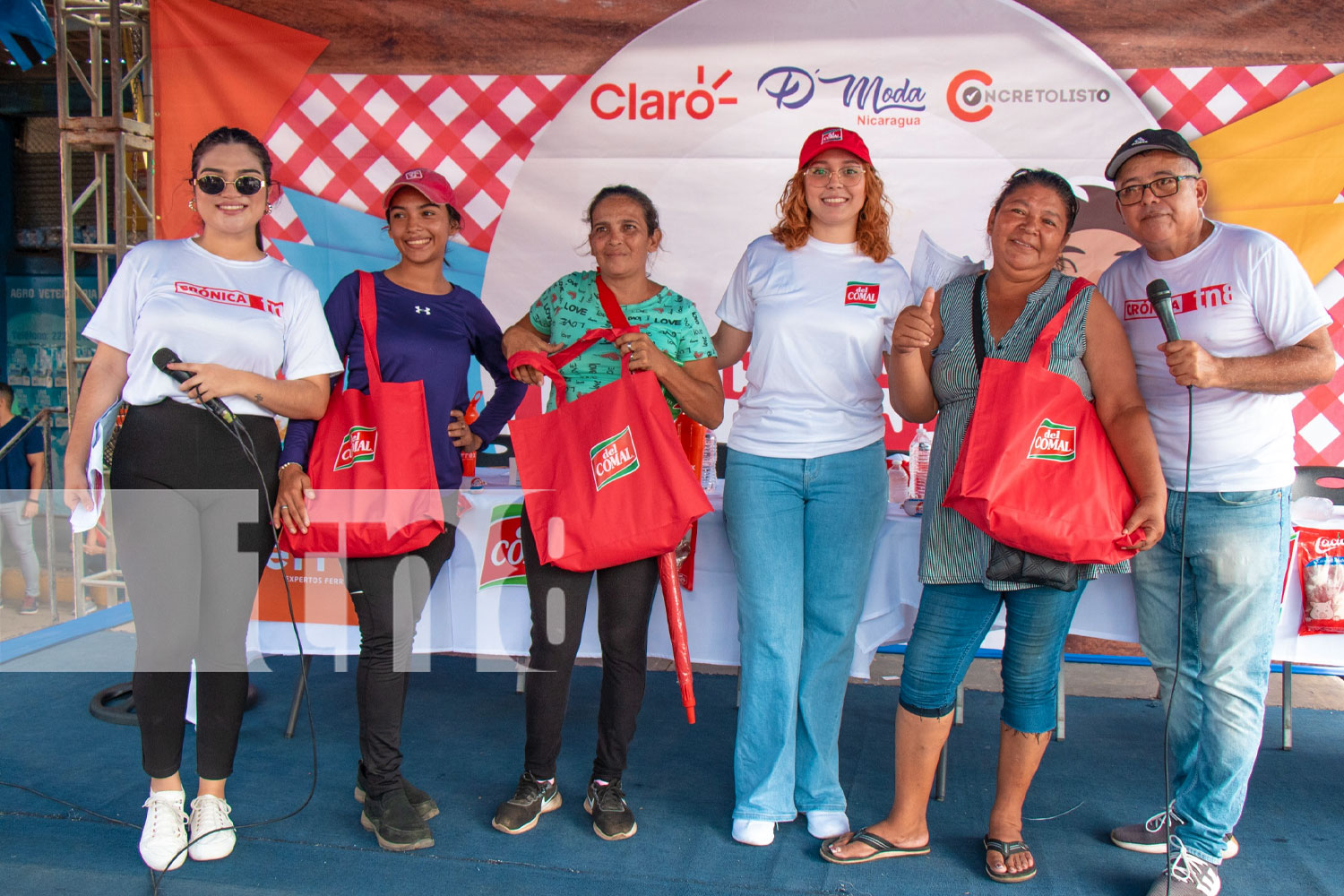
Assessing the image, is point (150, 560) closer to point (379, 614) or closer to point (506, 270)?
point (379, 614)

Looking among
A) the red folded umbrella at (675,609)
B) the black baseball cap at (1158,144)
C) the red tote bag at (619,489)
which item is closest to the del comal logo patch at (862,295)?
the red tote bag at (619,489)

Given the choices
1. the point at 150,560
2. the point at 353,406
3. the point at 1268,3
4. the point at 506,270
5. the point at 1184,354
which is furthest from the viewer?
the point at 506,270

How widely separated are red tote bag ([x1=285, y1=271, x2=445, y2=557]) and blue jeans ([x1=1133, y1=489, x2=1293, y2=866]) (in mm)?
1700

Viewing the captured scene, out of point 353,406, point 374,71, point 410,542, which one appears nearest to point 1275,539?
point 410,542

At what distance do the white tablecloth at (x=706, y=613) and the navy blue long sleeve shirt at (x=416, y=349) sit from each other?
0.56 metres

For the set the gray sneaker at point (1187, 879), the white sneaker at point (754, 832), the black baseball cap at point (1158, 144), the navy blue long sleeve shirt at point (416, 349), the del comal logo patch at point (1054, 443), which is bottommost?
the white sneaker at point (754, 832)

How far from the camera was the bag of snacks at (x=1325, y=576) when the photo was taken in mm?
2484

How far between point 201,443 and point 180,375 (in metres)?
0.17

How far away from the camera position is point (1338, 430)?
3.29 meters

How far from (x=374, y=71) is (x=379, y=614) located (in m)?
2.46

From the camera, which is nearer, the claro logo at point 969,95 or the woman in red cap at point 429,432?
the woman in red cap at point 429,432

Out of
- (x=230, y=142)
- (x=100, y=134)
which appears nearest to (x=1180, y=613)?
(x=230, y=142)

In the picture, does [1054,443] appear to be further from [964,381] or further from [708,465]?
[708,465]

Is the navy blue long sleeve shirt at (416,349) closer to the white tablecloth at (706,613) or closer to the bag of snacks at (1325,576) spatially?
the white tablecloth at (706,613)
